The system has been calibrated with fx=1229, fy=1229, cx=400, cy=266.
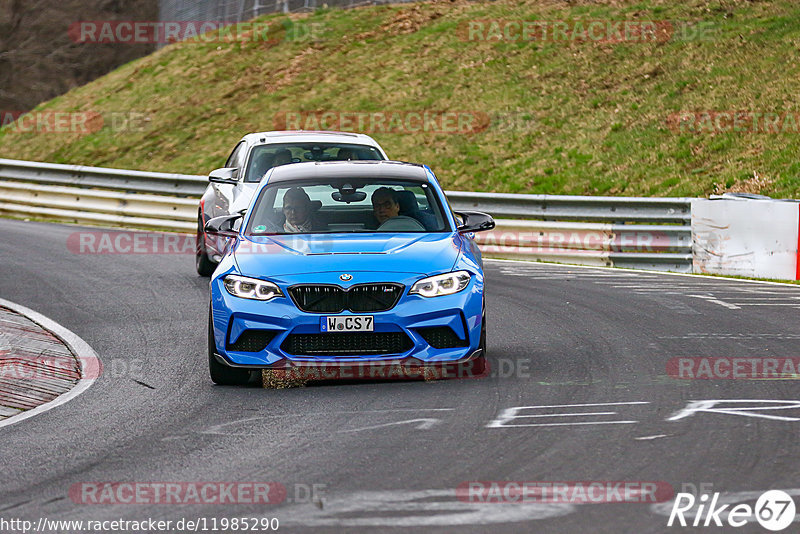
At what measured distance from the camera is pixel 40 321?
1151 centimetres

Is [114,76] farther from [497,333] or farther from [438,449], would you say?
[438,449]

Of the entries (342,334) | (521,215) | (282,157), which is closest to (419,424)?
(342,334)

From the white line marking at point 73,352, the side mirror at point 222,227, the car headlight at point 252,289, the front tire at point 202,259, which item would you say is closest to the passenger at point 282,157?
the front tire at point 202,259

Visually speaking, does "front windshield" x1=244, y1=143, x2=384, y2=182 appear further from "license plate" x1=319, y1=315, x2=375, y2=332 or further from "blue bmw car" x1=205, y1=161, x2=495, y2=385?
"license plate" x1=319, y1=315, x2=375, y2=332

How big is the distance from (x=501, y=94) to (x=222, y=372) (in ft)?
68.5

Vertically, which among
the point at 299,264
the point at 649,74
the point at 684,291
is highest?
the point at 649,74

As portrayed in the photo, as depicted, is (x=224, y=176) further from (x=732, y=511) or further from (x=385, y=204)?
(x=732, y=511)

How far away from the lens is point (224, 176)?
14.1 m

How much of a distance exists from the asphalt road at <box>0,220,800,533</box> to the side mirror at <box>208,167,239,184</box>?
2222 millimetres

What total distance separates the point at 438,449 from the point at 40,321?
6085 mm

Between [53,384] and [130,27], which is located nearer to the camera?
[53,384]

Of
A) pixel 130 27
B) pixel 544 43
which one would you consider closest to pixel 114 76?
pixel 130 27

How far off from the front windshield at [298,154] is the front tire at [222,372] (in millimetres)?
→ 5807

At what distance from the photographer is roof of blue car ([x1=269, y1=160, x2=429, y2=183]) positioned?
991cm
